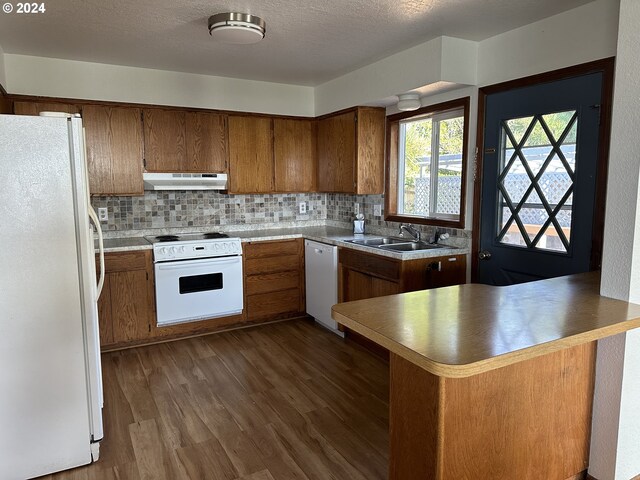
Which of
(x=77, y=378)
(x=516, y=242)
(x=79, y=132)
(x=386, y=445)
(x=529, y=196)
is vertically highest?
(x=79, y=132)

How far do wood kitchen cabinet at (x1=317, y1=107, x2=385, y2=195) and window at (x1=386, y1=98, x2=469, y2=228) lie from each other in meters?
0.11

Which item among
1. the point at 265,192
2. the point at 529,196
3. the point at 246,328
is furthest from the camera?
the point at 265,192

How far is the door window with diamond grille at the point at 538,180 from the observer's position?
2627 mm

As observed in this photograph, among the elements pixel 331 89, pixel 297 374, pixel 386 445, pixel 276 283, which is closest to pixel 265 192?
pixel 276 283

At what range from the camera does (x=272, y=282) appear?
4.35 m

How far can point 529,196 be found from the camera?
9.34 ft

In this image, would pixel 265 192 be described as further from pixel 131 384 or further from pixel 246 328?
pixel 131 384

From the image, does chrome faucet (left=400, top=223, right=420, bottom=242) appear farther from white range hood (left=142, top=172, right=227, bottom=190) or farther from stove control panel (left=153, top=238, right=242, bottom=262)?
white range hood (left=142, top=172, right=227, bottom=190)

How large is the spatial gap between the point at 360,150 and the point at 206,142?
1.47 metres

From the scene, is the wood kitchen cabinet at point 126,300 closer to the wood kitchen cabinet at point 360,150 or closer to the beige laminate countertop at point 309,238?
the beige laminate countertop at point 309,238

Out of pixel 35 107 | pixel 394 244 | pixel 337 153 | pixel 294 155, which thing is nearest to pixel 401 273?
pixel 394 244

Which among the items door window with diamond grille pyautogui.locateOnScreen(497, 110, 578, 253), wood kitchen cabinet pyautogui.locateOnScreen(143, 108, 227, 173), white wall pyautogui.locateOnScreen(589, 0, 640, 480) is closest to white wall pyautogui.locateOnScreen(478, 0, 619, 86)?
door window with diamond grille pyautogui.locateOnScreen(497, 110, 578, 253)

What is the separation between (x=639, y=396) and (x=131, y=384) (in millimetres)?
2985

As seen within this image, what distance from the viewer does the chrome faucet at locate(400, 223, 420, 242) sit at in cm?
376
